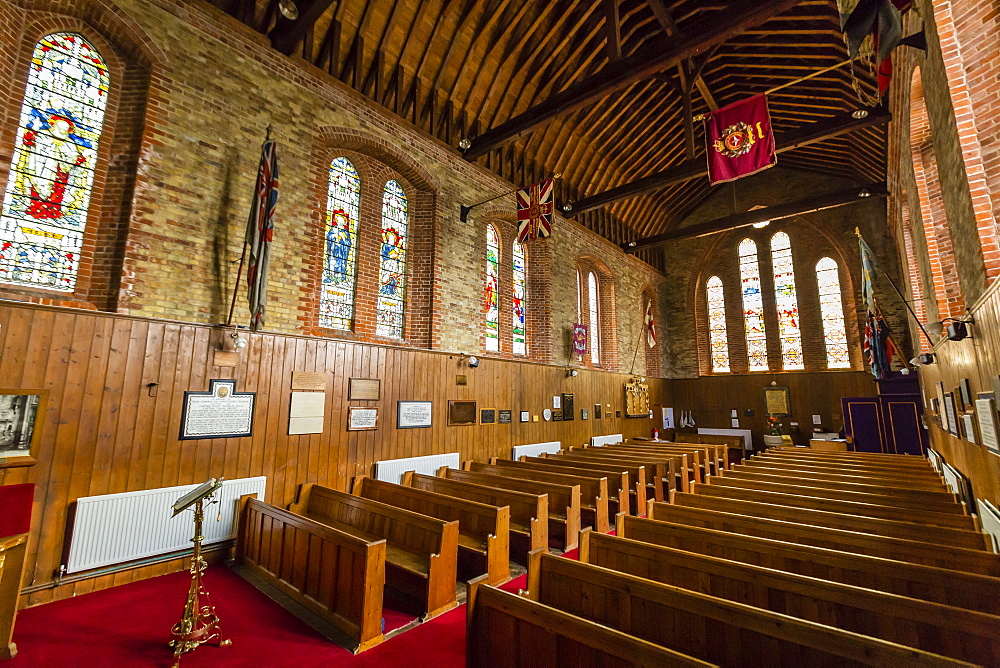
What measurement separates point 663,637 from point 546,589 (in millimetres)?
688

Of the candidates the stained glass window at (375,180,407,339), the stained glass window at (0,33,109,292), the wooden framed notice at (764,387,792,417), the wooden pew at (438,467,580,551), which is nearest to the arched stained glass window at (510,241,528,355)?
the stained glass window at (375,180,407,339)

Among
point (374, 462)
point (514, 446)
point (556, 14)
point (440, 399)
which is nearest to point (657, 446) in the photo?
point (514, 446)

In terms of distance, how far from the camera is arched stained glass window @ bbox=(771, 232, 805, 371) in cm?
1374

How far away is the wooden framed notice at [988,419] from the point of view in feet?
9.94

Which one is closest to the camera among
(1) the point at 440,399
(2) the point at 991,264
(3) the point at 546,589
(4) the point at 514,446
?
(3) the point at 546,589

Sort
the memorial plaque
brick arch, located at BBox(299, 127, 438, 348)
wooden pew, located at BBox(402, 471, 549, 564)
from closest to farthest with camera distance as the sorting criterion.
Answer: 1. wooden pew, located at BBox(402, 471, 549, 564)
2. the memorial plaque
3. brick arch, located at BBox(299, 127, 438, 348)

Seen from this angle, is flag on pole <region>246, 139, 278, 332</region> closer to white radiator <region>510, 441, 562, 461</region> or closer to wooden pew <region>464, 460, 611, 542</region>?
wooden pew <region>464, 460, 611, 542</region>

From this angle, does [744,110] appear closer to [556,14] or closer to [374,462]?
[556,14]

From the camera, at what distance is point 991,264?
9.30ft

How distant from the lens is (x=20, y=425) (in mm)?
3691

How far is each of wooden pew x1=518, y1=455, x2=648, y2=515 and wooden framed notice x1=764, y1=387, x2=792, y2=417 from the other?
8.76 metres

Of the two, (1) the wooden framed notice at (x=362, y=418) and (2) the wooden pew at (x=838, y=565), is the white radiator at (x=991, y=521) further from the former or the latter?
(1) the wooden framed notice at (x=362, y=418)

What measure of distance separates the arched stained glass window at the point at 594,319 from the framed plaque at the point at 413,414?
20.7ft

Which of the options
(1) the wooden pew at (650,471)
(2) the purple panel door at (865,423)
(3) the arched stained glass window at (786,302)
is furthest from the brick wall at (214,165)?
(3) the arched stained glass window at (786,302)
